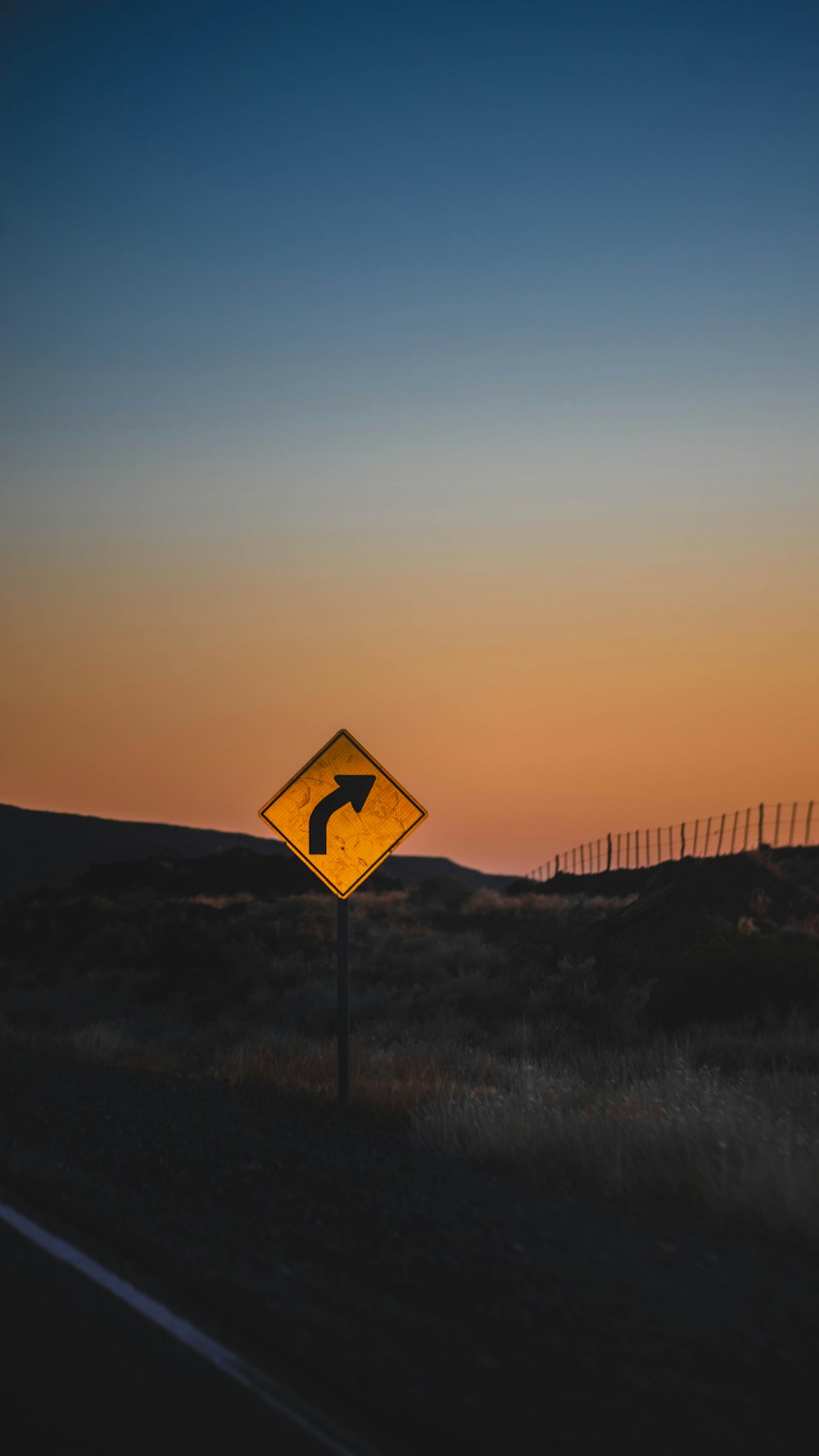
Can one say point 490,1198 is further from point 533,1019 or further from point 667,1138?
point 533,1019

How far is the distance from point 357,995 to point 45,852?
88.1m

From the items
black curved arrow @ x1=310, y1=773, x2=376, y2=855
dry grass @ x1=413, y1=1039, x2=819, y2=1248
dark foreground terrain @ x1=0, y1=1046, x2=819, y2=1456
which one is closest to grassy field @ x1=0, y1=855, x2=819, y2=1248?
dry grass @ x1=413, y1=1039, x2=819, y2=1248

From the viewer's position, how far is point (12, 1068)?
14.2 m

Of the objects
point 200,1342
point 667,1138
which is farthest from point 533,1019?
point 200,1342

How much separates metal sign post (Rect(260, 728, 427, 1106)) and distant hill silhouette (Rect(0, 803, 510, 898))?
236 ft

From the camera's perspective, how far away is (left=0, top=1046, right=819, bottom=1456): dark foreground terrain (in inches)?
174

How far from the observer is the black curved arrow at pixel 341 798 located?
475 inches

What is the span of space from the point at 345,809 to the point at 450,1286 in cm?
661

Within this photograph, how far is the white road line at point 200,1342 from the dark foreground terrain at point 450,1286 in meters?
0.13

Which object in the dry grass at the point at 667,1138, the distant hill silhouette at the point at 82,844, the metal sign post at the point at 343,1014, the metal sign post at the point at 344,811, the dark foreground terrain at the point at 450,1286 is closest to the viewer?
the dark foreground terrain at the point at 450,1286

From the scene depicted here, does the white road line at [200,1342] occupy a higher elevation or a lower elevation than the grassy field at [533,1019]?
higher

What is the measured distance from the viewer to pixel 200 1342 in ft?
16.4

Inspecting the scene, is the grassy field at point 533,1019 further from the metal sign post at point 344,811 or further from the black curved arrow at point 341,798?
the black curved arrow at point 341,798

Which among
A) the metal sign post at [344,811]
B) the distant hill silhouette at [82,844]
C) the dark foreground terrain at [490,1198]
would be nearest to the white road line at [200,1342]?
the dark foreground terrain at [490,1198]
